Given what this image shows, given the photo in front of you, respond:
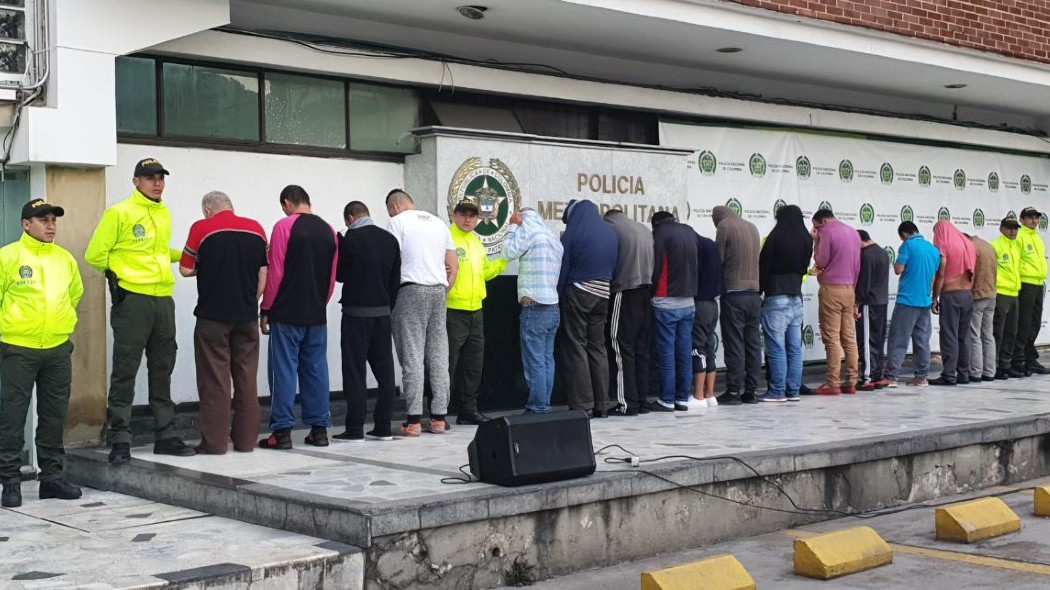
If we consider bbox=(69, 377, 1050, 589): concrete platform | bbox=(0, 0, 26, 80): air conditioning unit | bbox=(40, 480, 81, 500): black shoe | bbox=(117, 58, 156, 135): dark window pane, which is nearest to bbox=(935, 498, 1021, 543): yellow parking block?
bbox=(69, 377, 1050, 589): concrete platform

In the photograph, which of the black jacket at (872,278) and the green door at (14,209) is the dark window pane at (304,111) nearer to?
the green door at (14,209)

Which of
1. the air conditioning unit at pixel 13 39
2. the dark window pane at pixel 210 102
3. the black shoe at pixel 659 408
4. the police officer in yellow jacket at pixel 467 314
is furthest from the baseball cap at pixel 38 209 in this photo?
the black shoe at pixel 659 408

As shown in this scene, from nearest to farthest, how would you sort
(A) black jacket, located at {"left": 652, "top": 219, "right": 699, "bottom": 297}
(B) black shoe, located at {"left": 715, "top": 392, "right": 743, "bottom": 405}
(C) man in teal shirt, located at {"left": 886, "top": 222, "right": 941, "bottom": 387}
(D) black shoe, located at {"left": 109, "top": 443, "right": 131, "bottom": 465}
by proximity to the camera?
(D) black shoe, located at {"left": 109, "top": 443, "right": 131, "bottom": 465} < (A) black jacket, located at {"left": 652, "top": 219, "right": 699, "bottom": 297} < (B) black shoe, located at {"left": 715, "top": 392, "right": 743, "bottom": 405} < (C) man in teal shirt, located at {"left": 886, "top": 222, "right": 941, "bottom": 387}

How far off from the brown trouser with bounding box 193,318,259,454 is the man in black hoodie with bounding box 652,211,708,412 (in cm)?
410

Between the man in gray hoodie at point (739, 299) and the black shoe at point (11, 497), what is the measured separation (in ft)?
22.7

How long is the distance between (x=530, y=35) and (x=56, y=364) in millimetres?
5661

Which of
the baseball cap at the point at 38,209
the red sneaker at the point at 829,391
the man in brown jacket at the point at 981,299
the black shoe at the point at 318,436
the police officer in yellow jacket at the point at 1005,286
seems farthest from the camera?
the police officer in yellow jacket at the point at 1005,286

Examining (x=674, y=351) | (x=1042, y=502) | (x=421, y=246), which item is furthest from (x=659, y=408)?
(x=1042, y=502)

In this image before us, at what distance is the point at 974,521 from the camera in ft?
25.3

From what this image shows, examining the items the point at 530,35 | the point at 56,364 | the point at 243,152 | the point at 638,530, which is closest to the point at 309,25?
the point at 243,152

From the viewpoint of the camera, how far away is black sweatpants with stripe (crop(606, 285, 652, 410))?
11.4 m

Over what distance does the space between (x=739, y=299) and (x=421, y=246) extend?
3.82 metres

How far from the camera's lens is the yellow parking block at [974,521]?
761 centimetres

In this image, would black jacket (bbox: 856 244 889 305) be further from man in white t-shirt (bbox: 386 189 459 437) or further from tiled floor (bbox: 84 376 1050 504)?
man in white t-shirt (bbox: 386 189 459 437)
